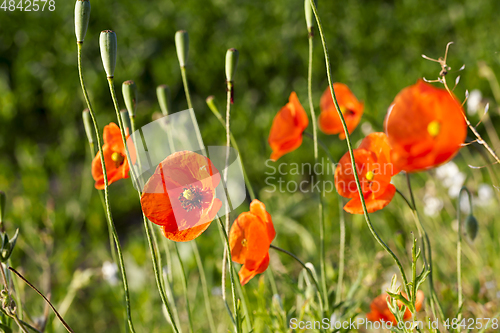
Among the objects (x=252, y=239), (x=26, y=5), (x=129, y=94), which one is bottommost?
(x=252, y=239)

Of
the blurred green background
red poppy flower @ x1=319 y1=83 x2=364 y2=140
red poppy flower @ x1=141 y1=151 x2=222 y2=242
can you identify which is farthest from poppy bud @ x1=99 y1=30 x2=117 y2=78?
the blurred green background

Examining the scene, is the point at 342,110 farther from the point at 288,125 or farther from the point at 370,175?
the point at 370,175

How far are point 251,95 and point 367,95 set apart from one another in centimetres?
72

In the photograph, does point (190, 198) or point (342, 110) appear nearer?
point (190, 198)

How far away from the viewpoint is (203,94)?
255 cm

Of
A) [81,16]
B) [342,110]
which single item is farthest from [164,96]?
[342,110]

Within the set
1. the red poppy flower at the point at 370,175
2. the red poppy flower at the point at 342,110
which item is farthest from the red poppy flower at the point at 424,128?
the red poppy flower at the point at 342,110

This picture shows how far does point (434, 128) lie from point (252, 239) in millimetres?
313

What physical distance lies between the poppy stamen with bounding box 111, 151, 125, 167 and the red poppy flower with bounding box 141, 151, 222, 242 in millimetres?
155

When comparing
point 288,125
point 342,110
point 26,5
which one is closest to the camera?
point 288,125

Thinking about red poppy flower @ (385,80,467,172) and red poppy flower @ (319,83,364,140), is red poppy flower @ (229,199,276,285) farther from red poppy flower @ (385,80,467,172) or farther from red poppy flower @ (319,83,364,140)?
red poppy flower @ (319,83,364,140)

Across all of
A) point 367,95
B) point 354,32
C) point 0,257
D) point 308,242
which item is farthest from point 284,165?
point 0,257

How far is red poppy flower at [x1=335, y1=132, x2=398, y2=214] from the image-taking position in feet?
2.00

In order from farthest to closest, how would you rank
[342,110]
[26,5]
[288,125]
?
[26,5] < [342,110] < [288,125]
